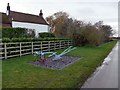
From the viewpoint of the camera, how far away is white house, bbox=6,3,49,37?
143 ft

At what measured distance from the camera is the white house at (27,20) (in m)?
43.7

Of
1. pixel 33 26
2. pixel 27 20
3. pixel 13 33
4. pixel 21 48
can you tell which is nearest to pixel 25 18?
pixel 27 20

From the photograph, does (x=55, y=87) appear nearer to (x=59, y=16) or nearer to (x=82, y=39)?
(x=82, y=39)

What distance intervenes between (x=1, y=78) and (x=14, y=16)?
37684 millimetres

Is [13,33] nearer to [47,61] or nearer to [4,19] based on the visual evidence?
[47,61]

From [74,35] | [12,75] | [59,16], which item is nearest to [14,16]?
[74,35]

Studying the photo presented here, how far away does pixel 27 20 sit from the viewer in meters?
47.4

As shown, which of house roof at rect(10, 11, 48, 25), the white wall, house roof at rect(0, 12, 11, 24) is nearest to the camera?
house roof at rect(0, 12, 11, 24)

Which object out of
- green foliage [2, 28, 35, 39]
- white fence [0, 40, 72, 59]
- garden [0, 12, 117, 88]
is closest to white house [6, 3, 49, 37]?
garden [0, 12, 117, 88]

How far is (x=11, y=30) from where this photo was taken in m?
27.2

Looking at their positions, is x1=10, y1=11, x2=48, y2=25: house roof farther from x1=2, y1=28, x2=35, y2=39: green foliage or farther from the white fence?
the white fence

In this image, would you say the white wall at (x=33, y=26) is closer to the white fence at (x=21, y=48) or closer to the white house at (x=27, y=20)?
the white house at (x=27, y=20)

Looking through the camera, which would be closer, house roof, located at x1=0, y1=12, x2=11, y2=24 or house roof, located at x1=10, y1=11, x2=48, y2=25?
house roof, located at x1=0, y1=12, x2=11, y2=24

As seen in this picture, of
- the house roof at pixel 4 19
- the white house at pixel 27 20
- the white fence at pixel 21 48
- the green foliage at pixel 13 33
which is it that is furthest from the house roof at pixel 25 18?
the white fence at pixel 21 48
